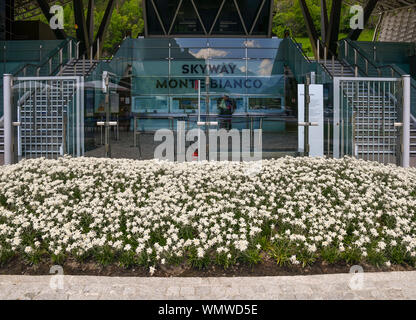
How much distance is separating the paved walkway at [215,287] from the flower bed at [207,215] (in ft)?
1.37

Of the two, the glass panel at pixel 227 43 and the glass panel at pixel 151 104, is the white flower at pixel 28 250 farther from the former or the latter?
the glass panel at pixel 227 43

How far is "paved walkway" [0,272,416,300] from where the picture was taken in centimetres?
373

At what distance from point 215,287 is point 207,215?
66.9 inches

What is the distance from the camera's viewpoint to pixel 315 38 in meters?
30.2

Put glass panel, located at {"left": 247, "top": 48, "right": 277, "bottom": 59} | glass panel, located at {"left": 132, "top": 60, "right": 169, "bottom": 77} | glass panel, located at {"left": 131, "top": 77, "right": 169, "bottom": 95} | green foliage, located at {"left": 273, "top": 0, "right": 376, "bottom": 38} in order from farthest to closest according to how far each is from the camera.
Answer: green foliage, located at {"left": 273, "top": 0, "right": 376, "bottom": 38} → glass panel, located at {"left": 247, "top": 48, "right": 277, "bottom": 59} → glass panel, located at {"left": 132, "top": 60, "right": 169, "bottom": 77} → glass panel, located at {"left": 131, "top": 77, "right": 169, "bottom": 95}

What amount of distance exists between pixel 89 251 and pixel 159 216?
98 cm

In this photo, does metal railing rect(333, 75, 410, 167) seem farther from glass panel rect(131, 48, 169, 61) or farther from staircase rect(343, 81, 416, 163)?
glass panel rect(131, 48, 169, 61)

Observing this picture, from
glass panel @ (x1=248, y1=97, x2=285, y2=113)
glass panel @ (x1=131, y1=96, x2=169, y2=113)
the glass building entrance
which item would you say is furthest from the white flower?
glass panel @ (x1=248, y1=97, x2=285, y2=113)

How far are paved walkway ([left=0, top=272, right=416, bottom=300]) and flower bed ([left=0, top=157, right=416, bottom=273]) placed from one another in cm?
42

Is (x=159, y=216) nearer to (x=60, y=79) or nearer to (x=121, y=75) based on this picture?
(x=60, y=79)

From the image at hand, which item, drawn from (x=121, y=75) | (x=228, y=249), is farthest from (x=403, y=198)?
(x=121, y=75)

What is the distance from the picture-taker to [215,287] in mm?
3867

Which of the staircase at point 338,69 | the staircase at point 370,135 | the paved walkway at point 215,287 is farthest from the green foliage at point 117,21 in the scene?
the paved walkway at point 215,287

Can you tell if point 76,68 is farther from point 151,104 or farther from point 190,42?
point 190,42
